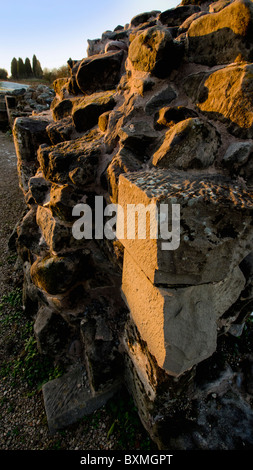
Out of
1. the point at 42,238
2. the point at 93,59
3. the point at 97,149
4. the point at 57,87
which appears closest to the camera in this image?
the point at 97,149

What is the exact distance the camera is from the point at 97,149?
6.19 feet

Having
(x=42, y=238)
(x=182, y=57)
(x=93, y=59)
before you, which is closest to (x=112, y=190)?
(x=182, y=57)

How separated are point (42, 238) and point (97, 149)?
43.6 inches

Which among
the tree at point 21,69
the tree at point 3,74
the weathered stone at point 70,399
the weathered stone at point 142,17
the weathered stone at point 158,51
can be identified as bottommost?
the weathered stone at point 70,399

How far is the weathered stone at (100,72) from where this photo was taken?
223 cm

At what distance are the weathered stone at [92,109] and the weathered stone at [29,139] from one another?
2.50 feet

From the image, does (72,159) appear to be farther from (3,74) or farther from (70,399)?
(3,74)

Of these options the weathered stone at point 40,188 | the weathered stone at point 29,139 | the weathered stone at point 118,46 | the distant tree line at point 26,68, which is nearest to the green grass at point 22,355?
the weathered stone at point 40,188

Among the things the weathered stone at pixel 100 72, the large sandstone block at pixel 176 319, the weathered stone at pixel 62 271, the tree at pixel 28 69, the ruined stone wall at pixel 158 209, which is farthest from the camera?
the tree at pixel 28 69

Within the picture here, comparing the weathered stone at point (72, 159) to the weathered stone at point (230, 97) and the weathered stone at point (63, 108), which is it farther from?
the weathered stone at point (230, 97)

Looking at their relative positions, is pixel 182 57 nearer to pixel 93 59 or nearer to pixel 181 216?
pixel 93 59

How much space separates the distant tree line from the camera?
2317 cm

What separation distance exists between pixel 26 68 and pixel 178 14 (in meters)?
28.2

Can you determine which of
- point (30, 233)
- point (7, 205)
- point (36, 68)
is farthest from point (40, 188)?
point (36, 68)
